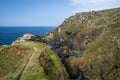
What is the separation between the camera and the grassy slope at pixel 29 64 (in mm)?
72688

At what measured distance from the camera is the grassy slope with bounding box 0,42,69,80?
7269 cm

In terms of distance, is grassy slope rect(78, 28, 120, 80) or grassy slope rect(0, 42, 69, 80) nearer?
grassy slope rect(0, 42, 69, 80)

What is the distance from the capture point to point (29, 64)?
76250 millimetres

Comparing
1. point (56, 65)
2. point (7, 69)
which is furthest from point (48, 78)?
point (7, 69)

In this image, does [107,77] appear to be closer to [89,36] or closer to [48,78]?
[48,78]

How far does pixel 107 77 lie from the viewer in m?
104

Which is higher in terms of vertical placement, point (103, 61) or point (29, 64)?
point (29, 64)

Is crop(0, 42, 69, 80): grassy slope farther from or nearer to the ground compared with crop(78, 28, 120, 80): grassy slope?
farther from the ground

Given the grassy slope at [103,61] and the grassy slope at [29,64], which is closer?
the grassy slope at [29,64]

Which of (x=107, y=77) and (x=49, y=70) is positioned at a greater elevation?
(x=49, y=70)

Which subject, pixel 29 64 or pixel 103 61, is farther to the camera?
pixel 103 61

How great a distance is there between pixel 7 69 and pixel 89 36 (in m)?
106

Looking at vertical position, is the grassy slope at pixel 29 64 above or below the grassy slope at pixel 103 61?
above

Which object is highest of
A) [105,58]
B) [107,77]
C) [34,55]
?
[34,55]
